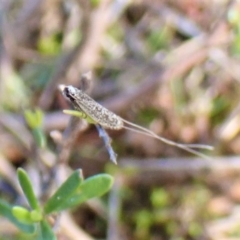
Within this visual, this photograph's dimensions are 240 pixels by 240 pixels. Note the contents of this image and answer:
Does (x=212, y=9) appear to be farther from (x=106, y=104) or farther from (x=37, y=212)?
(x=37, y=212)

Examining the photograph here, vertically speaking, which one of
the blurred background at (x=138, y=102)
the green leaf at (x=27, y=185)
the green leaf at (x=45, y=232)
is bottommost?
the green leaf at (x=45, y=232)

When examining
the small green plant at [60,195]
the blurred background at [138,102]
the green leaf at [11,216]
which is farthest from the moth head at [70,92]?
the blurred background at [138,102]

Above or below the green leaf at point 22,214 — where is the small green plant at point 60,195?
above

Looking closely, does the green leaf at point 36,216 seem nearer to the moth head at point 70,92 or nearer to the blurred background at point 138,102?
the moth head at point 70,92

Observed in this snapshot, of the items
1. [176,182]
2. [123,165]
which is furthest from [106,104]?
[176,182]

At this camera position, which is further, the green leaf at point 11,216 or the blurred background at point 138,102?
the blurred background at point 138,102

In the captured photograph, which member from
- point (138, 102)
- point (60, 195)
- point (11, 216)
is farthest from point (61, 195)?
point (138, 102)

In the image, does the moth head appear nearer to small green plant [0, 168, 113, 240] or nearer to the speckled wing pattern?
the speckled wing pattern

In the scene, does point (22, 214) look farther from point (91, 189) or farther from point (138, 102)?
point (138, 102)
